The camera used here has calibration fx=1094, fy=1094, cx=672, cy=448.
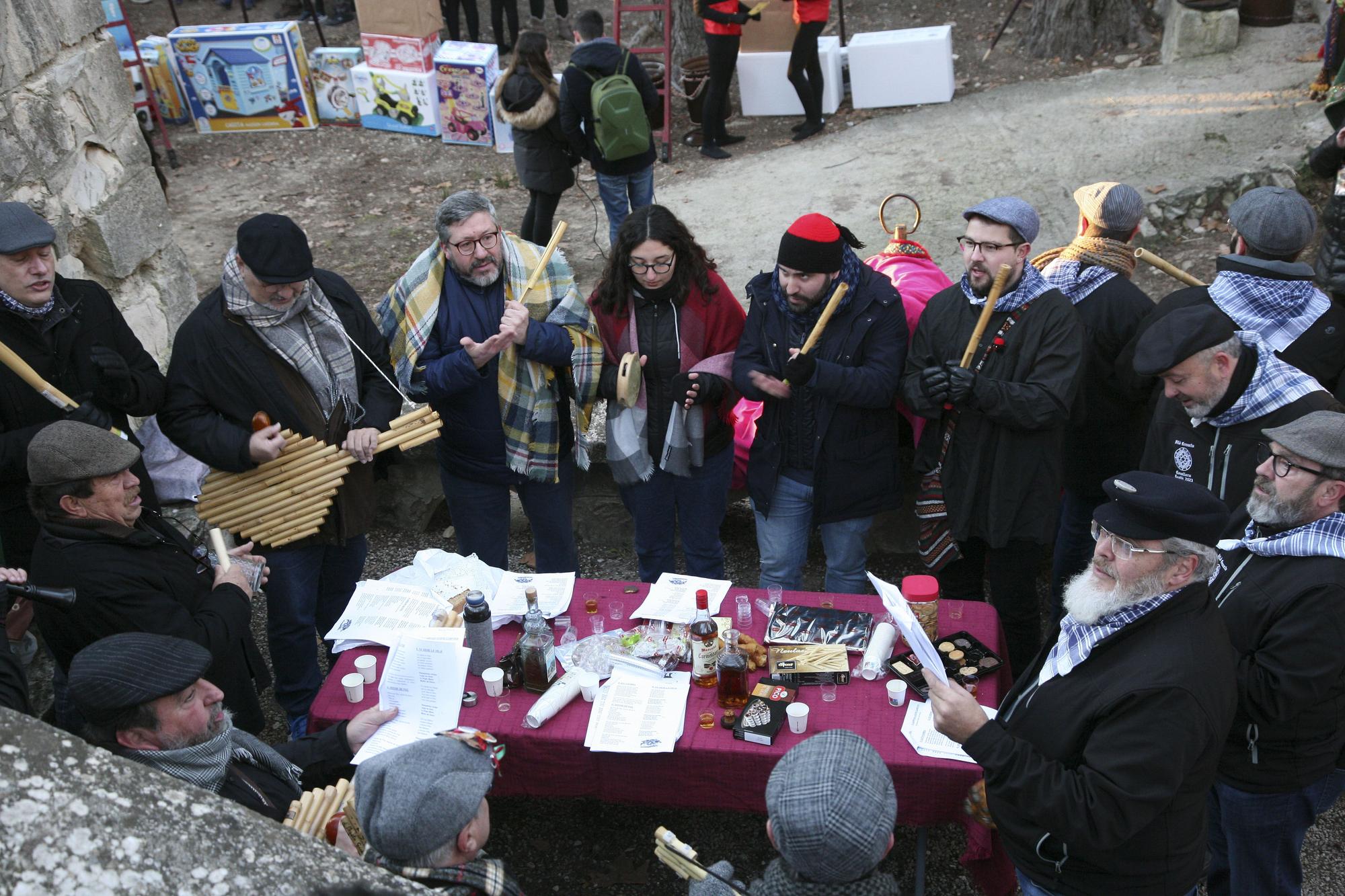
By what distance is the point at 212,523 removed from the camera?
4488 mm

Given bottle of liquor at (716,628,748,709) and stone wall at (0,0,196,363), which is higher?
stone wall at (0,0,196,363)

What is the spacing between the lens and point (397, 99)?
11492 mm

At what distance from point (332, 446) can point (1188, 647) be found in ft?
10.4

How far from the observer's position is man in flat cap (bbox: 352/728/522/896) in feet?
7.90

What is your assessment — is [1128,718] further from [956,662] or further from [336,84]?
[336,84]

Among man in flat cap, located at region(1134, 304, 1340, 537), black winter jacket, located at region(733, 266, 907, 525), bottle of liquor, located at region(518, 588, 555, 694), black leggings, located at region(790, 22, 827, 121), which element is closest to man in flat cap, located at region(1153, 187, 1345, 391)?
man in flat cap, located at region(1134, 304, 1340, 537)

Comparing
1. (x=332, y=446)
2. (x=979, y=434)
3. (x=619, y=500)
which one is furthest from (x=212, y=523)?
(x=979, y=434)

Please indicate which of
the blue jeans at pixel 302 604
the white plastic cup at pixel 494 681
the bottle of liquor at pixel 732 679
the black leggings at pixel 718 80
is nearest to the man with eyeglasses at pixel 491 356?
the blue jeans at pixel 302 604

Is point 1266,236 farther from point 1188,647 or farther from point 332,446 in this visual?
point 332,446

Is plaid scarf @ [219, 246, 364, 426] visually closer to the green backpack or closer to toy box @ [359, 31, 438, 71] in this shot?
the green backpack

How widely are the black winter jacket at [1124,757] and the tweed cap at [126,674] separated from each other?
2.10 metres

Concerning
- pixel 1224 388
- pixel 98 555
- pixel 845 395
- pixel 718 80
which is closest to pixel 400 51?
pixel 718 80

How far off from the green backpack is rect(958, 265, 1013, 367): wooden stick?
449 cm

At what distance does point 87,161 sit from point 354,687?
11.2 feet
